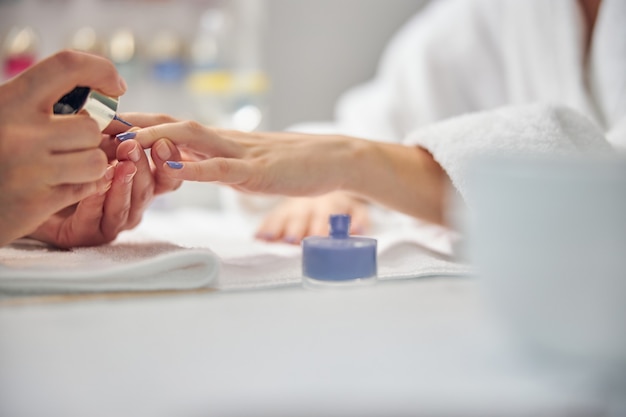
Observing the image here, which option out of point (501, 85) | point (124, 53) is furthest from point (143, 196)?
point (124, 53)

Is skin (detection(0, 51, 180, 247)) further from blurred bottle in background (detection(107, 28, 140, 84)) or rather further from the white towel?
blurred bottle in background (detection(107, 28, 140, 84))

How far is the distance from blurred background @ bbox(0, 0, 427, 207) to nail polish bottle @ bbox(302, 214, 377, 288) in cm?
83

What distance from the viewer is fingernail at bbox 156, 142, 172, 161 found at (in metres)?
0.63

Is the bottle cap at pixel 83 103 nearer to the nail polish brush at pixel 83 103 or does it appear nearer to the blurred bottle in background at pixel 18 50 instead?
the nail polish brush at pixel 83 103

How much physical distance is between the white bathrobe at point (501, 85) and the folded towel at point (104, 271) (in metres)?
0.31

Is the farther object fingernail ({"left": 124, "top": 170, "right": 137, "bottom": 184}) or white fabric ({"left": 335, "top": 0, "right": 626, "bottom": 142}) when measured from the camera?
white fabric ({"left": 335, "top": 0, "right": 626, "bottom": 142})

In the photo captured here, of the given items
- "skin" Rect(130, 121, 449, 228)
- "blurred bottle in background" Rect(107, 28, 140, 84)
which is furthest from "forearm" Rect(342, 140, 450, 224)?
"blurred bottle in background" Rect(107, 28, 140, 84)

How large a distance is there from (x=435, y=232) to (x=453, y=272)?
26 cm

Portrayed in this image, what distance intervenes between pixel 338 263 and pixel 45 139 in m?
0.27

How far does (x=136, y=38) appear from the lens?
4.95 feet

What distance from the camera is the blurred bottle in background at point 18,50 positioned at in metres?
1.39

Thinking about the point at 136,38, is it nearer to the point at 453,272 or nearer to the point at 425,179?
the point at 425,179

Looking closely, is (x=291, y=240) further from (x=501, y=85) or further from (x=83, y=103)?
(x=501, y=85)

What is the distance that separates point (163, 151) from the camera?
634 mm
